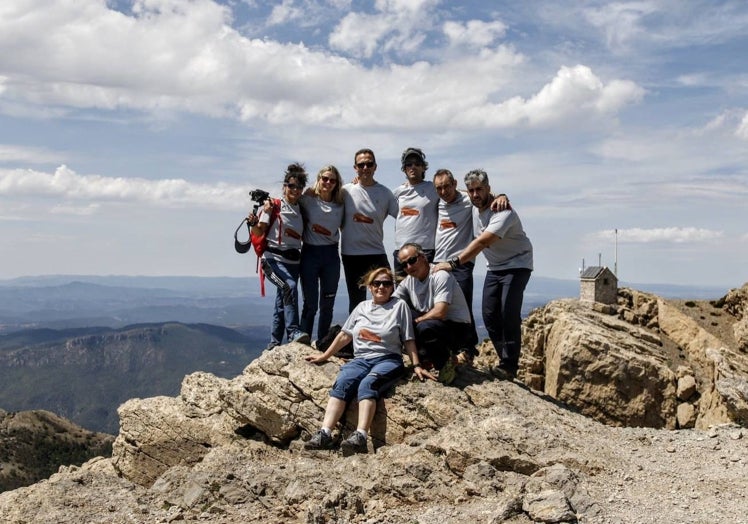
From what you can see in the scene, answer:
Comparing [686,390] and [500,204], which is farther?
[686,390]

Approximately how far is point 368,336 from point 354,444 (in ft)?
6.05

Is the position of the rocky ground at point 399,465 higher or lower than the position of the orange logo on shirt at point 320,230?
lower

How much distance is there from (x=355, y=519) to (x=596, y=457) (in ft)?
12.8

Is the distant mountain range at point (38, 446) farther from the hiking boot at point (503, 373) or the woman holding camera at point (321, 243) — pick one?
the hiking boot at point (503, 373)

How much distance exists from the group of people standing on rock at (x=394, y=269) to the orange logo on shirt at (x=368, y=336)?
0.8 inches

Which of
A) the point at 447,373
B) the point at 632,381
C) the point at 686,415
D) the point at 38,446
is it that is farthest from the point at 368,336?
the point at 38,446

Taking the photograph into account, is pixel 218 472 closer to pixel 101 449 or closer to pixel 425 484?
pixel 425 484

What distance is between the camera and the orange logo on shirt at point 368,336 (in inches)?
440

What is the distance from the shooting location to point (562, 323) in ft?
59.4

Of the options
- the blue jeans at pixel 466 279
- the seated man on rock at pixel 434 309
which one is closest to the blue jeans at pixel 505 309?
the blue jeans at pixel 466 279

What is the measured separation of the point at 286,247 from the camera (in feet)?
43.6

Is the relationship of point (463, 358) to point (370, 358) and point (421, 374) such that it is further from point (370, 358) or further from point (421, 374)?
point (370, 358)

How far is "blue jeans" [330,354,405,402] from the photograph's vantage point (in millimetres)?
10797

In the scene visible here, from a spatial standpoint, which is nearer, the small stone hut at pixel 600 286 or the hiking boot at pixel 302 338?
the hiking boot at pixel 302 338
